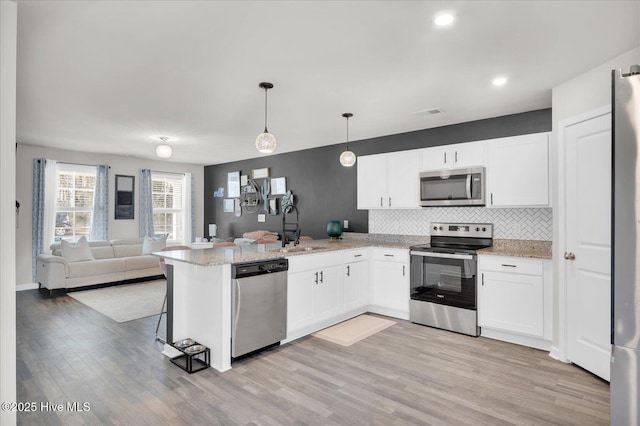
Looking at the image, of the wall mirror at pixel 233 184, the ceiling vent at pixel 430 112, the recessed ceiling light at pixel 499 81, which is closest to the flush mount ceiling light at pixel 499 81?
the recessed ceiling light at pixel 499 81

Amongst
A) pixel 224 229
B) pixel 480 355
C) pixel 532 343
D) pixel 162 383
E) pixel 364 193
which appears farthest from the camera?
pixel 224 229

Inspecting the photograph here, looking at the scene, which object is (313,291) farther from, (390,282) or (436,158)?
(436,158)

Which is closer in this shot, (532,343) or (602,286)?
(602,286)

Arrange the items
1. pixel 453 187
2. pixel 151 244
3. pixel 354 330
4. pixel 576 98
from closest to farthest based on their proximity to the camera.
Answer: pixel 576 98
pixel 354 330
pixel 453 187
pixel 151 244

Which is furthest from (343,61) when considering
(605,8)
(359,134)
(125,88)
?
(359,134)

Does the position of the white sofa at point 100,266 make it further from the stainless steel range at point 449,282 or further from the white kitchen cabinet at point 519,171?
the white kitchen cabinet at point 519,171

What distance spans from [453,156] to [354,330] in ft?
7.82

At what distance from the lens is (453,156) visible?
4223 millimetres

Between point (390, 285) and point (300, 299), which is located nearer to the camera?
point (300, 299)

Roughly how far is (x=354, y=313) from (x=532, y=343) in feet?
6.39

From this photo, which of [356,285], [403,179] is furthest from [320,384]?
[403,179]

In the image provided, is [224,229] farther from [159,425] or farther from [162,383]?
[159,425]

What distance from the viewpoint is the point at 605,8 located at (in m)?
2.05

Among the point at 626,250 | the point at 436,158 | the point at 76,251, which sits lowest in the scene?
the point at 76,251
